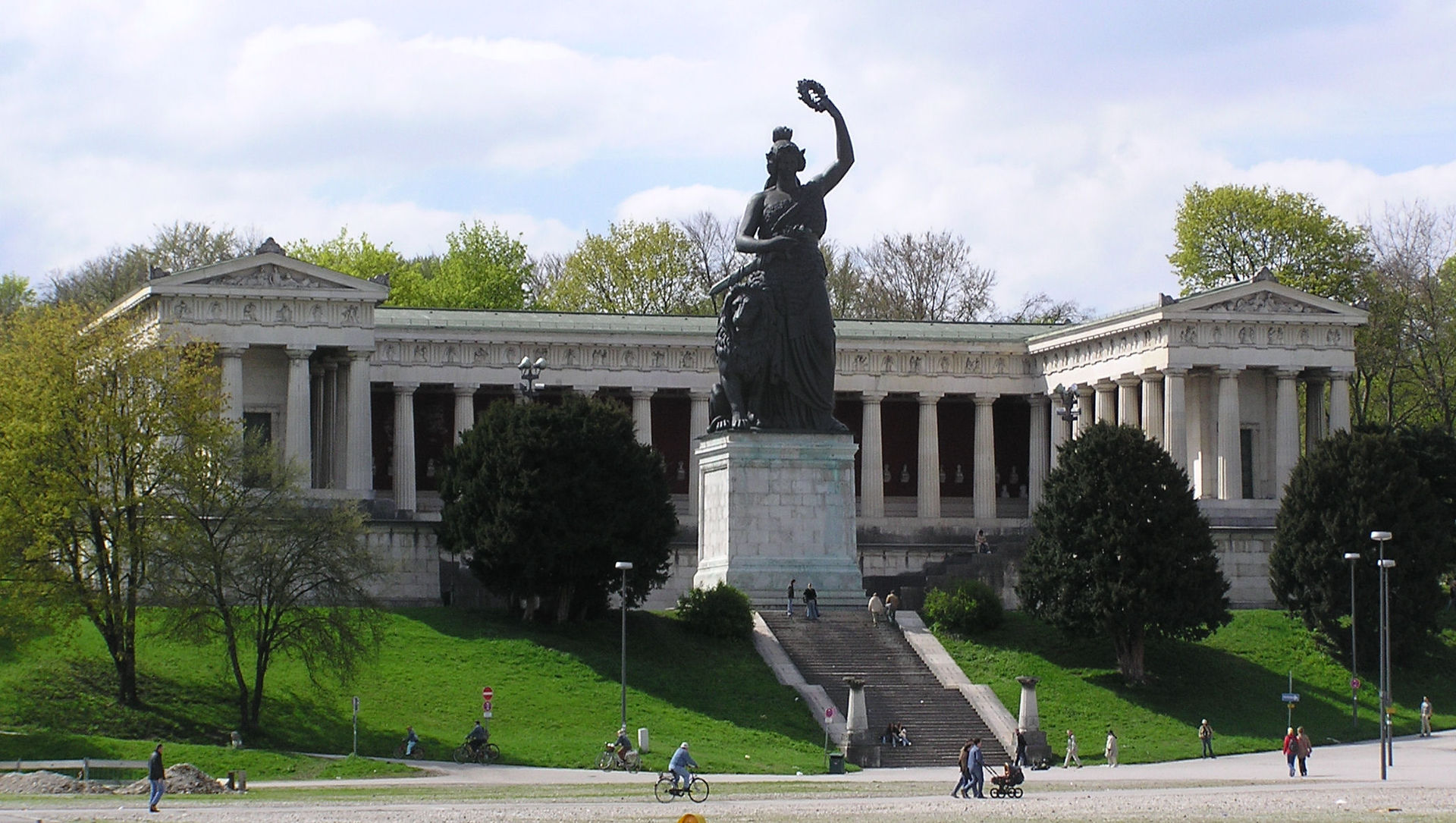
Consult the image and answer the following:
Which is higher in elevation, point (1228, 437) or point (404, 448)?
point (1228, 437)

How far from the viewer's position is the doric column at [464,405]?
95.3 meters

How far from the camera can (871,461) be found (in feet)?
326

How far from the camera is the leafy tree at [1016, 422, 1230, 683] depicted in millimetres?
67688

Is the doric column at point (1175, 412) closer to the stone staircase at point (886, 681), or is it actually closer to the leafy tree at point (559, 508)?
the stone staircase at point (886, 681)

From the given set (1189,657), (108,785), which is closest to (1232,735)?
(1189,657)

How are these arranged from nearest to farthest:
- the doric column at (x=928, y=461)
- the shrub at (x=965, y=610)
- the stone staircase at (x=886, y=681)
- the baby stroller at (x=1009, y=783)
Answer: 1. the baby stroller at (x=1009, y=783)
2. the stone staircase at (x=886, y=681)
3. the shrub at (x=965, y=610)
4. the doric column at (x=928, y=461)

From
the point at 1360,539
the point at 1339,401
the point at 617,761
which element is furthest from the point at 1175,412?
the point at 617,761

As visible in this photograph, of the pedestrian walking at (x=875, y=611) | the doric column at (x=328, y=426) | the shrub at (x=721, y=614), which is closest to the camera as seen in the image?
the shrub at (x=721, y=614)

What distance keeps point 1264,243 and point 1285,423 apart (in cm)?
1401

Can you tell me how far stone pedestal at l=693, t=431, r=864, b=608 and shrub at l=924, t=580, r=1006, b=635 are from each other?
3.12 metres

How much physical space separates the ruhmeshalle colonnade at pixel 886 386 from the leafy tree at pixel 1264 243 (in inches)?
210

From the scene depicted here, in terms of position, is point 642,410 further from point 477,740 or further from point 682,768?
point 682,768

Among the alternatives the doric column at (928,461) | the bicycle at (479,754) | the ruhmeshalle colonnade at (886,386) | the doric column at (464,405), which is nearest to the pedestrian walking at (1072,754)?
the bicycle at (479,754)

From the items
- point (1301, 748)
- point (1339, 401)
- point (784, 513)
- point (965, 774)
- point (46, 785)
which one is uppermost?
point (1339, 401)
